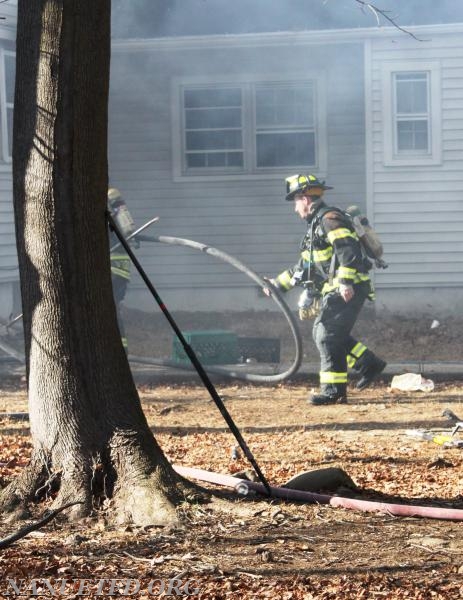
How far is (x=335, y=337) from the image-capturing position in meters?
9.36

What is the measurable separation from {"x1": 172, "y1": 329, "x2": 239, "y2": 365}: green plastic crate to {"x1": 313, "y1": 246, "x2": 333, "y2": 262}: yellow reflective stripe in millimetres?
1966

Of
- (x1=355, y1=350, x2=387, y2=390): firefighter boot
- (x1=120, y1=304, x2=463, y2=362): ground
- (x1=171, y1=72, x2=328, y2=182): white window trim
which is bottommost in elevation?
(x1=120, y1=304, x2=463, y2=362): ground

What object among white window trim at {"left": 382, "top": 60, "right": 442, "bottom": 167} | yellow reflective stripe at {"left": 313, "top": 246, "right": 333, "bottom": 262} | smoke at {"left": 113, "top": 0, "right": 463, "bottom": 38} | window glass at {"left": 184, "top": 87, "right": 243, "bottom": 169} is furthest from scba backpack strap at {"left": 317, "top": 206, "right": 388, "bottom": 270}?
smoke at {"left": 113, "top": 0, "right": 463, "bottom": 38}

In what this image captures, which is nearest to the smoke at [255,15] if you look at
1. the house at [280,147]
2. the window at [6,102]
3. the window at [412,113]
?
the house at [280,147]

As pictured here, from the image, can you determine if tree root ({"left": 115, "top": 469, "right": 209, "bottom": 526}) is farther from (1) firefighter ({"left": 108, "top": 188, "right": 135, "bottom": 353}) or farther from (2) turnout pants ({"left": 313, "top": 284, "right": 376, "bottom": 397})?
(1) firefighter ({"left": 108, "top": 188, "right": 135, "bottom": 353})

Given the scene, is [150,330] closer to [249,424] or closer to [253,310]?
[253,310]

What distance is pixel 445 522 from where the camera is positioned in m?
4.64

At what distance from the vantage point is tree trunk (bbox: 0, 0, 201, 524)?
4641 mm

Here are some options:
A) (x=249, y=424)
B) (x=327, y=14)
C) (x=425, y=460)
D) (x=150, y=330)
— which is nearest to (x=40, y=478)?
(x=425, y=460)

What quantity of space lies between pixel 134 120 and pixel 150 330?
3.70m

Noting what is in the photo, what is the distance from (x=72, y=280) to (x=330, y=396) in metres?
4.88

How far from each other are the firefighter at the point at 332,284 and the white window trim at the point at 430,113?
19.9 ft

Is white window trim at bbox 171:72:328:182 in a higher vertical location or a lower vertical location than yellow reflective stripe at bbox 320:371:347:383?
higher

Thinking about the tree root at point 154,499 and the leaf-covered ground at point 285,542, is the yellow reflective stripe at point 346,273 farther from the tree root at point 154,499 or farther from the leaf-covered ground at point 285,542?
the tree root at point 154,499
